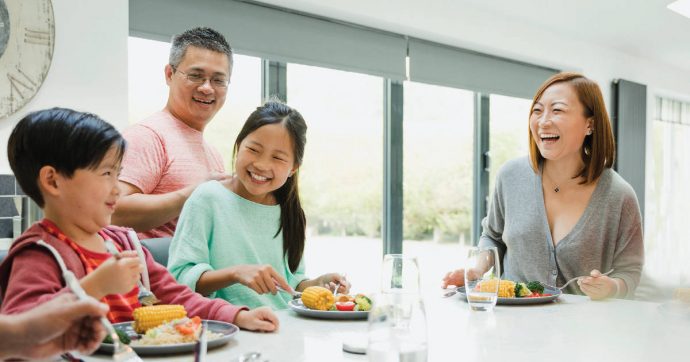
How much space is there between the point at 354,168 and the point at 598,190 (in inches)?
119

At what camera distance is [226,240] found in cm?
170

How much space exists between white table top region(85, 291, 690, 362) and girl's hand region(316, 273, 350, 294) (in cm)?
17

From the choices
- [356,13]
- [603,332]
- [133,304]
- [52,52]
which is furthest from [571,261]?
[356,13]

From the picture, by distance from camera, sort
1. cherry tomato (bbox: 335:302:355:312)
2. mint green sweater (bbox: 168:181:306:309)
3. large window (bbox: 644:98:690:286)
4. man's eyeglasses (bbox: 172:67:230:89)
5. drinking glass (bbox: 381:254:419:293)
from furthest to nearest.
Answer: large window (bbox: 644:98:690:286) → man's eyeglasses (bbox: 172:67:230:89) → mint green sweater (bbox: 168:181:306:309) → cherry tomato (bbox: 335:302:355:312) → drinking glass (bbox: 381:254:419:293)

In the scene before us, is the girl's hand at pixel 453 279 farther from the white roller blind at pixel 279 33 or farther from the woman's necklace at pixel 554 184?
the white roller blind at pixel 279 33

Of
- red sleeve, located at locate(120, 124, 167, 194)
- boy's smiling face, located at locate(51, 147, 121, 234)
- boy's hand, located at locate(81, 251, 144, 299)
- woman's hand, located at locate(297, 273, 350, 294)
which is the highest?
red sleeve, located at locate(120, 124, 167, 194)

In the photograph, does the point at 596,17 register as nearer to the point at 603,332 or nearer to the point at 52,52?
the point at 52,52

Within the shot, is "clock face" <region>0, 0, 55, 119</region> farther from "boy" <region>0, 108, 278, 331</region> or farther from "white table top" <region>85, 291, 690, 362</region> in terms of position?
"white table top" <region>85, 291, 690, 362</region>

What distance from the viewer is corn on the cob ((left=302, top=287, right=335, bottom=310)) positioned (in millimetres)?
1457

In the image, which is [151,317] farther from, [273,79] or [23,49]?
[273,79]

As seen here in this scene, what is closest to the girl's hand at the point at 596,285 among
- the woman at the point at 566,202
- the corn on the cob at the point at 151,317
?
the woman at the point at 566,202

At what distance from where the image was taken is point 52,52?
293 cm

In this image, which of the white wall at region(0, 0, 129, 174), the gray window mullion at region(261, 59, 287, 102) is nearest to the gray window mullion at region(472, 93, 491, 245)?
the gray window mullion at region(261, 59, 287, 102)

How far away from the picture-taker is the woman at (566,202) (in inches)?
79.7
